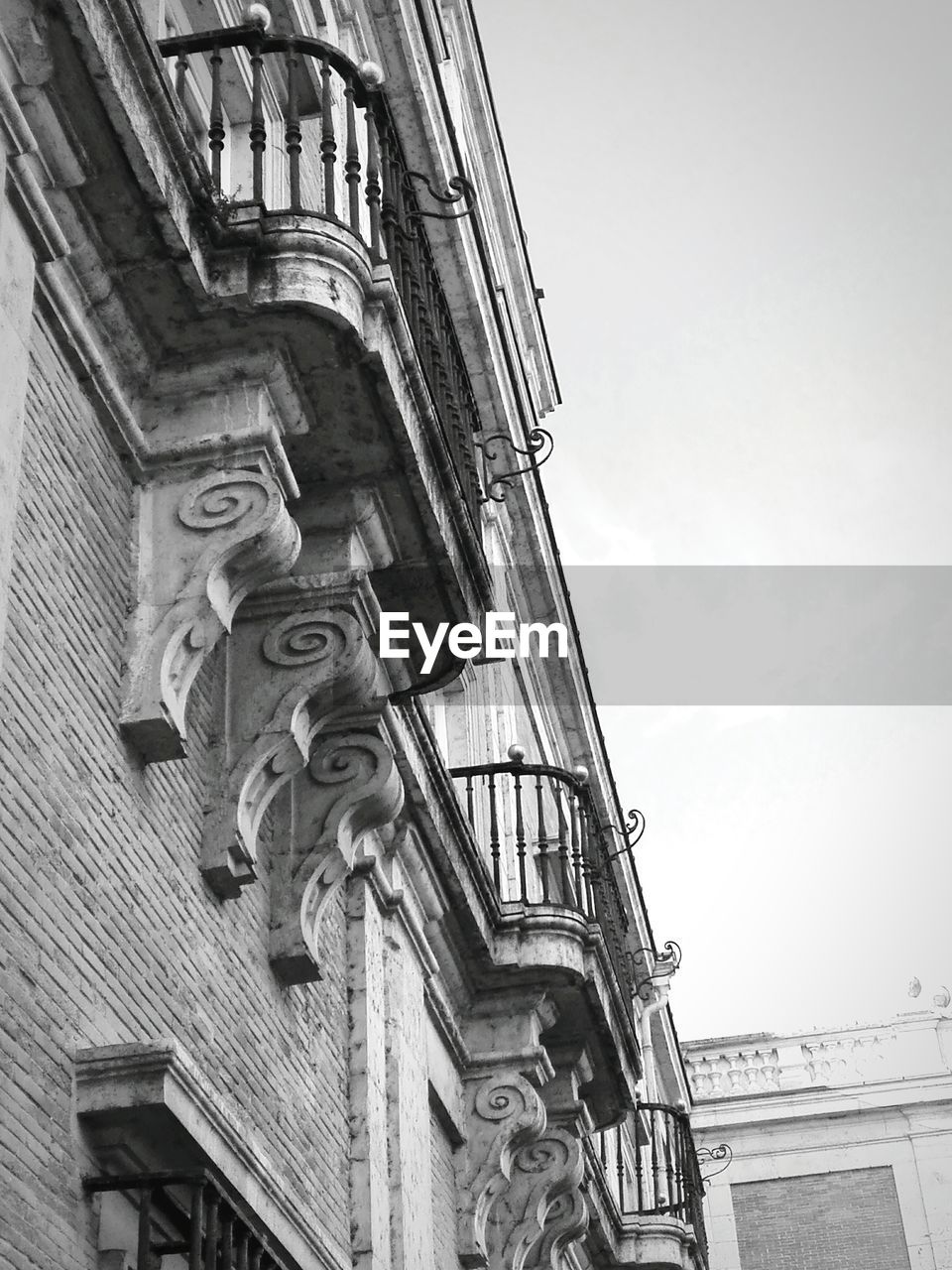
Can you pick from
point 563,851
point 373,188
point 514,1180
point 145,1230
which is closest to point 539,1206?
point 514,1180

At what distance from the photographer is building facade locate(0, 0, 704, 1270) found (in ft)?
20.0

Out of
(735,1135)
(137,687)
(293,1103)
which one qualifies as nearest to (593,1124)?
(293,1103)

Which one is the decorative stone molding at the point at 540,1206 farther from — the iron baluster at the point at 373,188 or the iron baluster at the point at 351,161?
the iron baluster at the point at 351,161

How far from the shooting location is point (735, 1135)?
2912cm

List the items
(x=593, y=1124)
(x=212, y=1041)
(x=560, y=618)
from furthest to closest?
(x=560, y=618) → (x=593, y=1124) → (x=212, y=1041)

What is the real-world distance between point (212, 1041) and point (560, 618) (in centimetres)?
1115

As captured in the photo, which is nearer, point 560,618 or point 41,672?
point 41,672

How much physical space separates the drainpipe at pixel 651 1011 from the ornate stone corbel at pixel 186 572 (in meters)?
16.1

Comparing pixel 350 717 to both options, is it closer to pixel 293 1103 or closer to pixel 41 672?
pixel 293 1103

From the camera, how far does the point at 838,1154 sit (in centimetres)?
2877

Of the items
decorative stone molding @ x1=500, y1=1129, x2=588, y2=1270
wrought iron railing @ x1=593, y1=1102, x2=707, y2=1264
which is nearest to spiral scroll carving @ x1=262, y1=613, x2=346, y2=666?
decorative stone molding @ x1=500, y1=1129, x2=588, y2=1270

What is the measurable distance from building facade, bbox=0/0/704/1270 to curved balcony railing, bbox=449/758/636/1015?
1089 mm

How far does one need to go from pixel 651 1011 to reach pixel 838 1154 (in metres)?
5.31

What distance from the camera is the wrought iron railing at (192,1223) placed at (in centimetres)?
595
